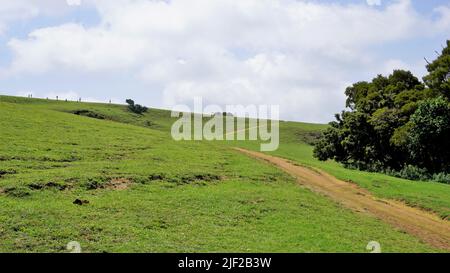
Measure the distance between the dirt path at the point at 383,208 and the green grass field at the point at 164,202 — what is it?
102cm

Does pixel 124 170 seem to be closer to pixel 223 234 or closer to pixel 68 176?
pixel 68 176

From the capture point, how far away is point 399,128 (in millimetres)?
45719

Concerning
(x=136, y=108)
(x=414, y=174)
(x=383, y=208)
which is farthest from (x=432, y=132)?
(x=136, y=108)

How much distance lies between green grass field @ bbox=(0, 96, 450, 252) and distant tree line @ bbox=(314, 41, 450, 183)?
798 centimetres

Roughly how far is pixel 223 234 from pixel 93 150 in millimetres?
18871

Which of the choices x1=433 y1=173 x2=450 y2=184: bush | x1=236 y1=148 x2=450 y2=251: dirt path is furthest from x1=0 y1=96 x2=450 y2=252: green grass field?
x1=433 y1=173 x2=450 y2=184: bush

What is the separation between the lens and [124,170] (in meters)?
28.3

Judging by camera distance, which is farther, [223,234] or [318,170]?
[318,170]

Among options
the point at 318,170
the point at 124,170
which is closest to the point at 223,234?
the point at 124,170

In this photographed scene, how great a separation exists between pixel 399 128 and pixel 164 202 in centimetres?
3057

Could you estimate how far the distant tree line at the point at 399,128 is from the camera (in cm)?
4247

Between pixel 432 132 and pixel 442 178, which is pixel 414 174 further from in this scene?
pixel 432 132

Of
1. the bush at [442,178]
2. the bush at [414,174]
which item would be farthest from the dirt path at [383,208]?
the bush at [442,178]

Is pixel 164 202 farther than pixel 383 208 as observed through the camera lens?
No
